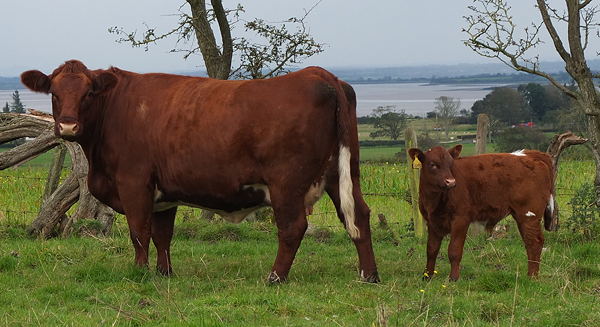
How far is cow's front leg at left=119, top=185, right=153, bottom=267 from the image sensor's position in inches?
346

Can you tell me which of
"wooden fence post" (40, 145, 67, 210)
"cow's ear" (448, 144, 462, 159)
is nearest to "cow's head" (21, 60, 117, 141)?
"wooden fence post" (40, 145, 67, 210)

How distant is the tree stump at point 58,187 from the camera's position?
11.8 m

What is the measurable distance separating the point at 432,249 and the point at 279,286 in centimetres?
177

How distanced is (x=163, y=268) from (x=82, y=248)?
1.68 meters

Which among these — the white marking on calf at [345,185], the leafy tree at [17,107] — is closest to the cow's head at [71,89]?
the white marking on calf at [345,185]

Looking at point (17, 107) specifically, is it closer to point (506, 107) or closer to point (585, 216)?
A: point (585, 216)

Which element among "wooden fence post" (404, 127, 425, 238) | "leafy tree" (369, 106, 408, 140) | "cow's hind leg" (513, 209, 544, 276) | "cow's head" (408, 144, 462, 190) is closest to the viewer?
"cow's head" (408, 144, 462, 190)

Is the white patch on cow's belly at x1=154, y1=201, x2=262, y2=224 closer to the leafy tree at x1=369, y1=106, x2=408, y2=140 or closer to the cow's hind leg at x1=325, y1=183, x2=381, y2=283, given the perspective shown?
the cow's hind leg at x1=325, y1=183, x2=381, y2=283

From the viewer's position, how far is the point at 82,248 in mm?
10258

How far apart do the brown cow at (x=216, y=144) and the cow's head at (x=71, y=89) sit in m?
0.01

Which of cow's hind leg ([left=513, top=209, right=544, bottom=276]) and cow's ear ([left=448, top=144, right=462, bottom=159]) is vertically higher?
cow's ear ([left=448, top=144, right=462, bottom=159])

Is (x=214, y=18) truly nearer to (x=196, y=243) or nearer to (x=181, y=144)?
(x=196, y=243)

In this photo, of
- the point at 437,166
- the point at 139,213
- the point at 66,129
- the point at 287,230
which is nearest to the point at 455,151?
the point at 437,166

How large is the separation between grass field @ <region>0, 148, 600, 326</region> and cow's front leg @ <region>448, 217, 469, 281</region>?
169mm
